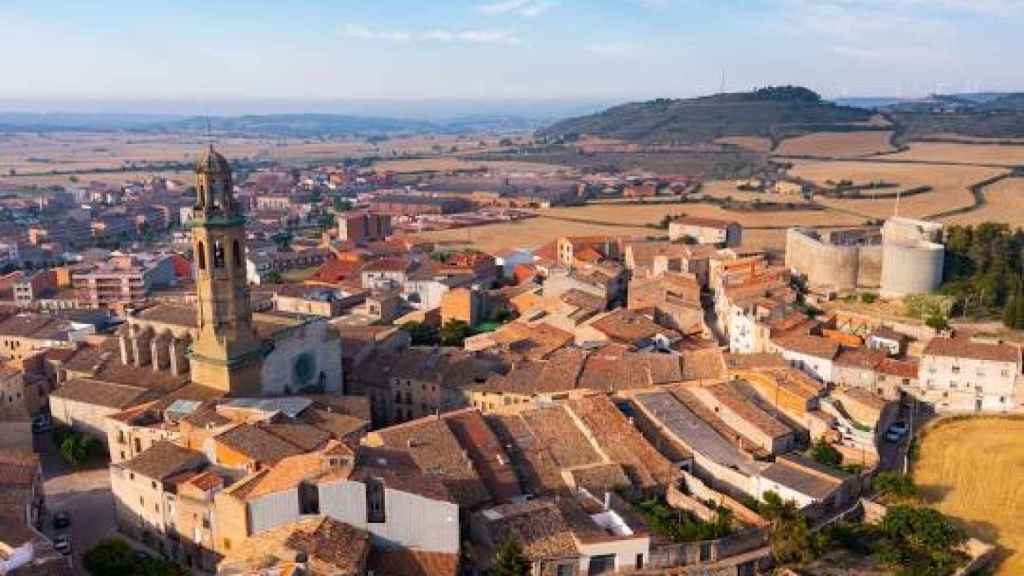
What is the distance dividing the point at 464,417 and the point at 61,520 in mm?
12044

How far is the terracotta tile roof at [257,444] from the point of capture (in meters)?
24.6

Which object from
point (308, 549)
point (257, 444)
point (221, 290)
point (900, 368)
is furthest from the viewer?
point (900, 368)

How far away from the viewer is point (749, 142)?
544ft

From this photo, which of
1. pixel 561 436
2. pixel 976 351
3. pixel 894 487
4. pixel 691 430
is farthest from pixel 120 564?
pixel 976 351

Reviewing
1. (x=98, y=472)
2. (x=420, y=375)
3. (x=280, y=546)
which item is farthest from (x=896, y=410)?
(x=98, y=472)

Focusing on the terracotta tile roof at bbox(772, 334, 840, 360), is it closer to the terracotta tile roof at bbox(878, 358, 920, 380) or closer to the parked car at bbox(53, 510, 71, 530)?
the terracotta tile roof at bbox(878, 358, 920, 380)

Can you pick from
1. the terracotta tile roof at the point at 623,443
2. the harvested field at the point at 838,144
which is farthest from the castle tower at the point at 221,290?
the harvested field at the point at 838,144

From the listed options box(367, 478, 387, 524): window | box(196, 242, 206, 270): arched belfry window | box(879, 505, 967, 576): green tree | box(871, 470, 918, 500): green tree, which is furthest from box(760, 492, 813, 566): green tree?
box(196, 242, 206, 270): arched belfry window

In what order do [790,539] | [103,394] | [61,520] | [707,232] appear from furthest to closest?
[707,232]
[103,394]
[61,520]
[790,539]

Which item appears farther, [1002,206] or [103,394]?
[1002,206]

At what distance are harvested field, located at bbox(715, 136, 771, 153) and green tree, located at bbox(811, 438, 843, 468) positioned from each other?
13445 cm

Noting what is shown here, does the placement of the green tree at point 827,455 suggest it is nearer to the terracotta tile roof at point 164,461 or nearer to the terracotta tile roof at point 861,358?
the terracotta tile roof at point 861,358

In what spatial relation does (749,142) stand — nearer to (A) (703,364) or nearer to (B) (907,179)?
(B) (907,179)

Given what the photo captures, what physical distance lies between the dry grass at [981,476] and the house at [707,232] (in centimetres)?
3214
